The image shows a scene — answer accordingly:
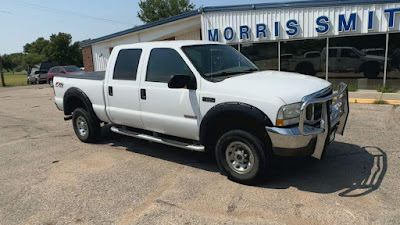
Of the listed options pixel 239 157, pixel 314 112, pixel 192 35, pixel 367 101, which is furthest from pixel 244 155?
pixel 192 35

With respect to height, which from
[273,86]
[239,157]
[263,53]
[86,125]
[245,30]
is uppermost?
[245,30]

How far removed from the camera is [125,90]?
570cm

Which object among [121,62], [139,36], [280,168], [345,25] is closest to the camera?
[280,168]

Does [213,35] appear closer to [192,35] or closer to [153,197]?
[192,35]

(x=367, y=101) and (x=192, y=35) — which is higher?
(x=192, y=35)

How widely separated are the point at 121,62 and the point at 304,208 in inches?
150

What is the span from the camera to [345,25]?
12.4 metres

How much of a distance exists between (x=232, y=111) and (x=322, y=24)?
9995mm

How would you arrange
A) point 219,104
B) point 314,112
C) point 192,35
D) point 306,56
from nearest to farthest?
point 314,112 < point 219,104 < point 306,56 < point 192,35

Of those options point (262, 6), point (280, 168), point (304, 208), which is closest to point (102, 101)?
point (280, 168)

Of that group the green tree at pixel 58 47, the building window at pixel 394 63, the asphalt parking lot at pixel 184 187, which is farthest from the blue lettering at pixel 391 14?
the green tree at pixel 58 47

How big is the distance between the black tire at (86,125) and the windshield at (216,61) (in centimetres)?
267

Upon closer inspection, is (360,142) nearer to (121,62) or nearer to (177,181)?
(177,181)

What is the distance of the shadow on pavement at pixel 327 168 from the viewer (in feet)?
14.3
